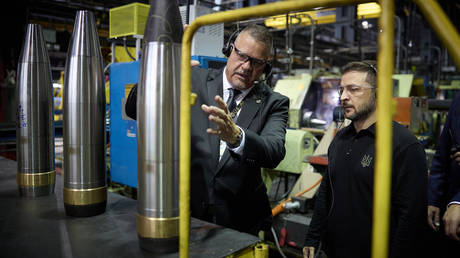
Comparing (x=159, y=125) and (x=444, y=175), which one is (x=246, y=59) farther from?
(x=444, y=175)

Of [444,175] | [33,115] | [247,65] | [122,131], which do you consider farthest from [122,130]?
[444,175]

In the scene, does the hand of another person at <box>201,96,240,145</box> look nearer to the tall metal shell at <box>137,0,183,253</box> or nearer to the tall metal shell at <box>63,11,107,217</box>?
the tall metal shell at <box>137,0,183,253</box>

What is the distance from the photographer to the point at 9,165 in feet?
6.41

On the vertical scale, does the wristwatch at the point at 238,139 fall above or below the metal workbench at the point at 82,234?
above

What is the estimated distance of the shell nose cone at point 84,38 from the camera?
1.08 m

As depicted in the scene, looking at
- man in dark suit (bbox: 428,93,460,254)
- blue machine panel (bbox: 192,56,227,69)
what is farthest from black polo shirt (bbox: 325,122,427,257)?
blue machine panel (bbox: 192,56,227,69)

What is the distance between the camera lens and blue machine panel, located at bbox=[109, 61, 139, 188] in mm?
2643

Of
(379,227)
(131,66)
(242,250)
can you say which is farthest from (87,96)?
(131,66)

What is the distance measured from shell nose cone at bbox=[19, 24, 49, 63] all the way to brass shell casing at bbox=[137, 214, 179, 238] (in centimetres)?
89

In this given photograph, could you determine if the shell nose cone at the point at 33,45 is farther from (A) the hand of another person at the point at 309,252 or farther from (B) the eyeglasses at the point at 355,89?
(A) the hand of another person at the point at 309,252

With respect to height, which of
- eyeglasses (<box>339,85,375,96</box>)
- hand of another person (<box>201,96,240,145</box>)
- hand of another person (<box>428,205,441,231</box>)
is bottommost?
hand of another person (<box>428,205,441,231</box>)

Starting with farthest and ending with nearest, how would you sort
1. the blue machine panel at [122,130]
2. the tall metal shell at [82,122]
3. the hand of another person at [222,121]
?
the blue machine panel at [122,130]
the tall metal shell at [82,122]
the hand of another person at [222,121]

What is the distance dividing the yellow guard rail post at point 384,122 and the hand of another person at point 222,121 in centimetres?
46

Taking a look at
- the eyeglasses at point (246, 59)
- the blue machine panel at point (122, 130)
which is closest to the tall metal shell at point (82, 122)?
the eyeglasses at point (246, 59)
